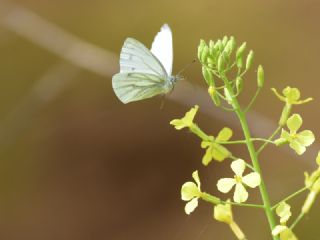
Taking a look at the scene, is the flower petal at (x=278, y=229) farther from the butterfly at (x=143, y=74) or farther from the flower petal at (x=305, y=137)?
the butterfly at (x=143, y=74)

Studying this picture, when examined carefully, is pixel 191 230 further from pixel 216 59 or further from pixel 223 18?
pixel 216 59

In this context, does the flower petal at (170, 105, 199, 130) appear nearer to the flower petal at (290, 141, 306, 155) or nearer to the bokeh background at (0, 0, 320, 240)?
Result: the flower petal at (290, 141, 306, 155)

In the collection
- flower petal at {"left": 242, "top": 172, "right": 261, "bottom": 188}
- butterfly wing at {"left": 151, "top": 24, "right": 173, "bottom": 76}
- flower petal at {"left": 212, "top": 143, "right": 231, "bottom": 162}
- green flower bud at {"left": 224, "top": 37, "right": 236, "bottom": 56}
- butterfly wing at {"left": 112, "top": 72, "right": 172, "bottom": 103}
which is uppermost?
→ butterfly wing at {"left": 151, "top": 24, "right": 173, "bottom": 76}

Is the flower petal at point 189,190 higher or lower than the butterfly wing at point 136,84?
lower

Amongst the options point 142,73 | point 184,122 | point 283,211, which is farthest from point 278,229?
point 142,73

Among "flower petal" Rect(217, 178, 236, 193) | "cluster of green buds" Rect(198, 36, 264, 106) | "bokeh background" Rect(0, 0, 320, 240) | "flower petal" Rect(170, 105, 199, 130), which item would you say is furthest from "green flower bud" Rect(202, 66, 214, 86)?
"bokeh background" Rect(0, 0, 320, 240)

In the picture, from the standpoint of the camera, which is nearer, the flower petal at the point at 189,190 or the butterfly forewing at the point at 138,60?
the flower petal at the point at 189,190

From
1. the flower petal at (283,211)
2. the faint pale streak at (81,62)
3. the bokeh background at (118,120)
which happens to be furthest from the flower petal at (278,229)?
the bokeh background at (118,120)

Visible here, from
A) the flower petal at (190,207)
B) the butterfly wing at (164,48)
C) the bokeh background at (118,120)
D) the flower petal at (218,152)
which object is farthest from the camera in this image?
the bokeh background at (118,120)

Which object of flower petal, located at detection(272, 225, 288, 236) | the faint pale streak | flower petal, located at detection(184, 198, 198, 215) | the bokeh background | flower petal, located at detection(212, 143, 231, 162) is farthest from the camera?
the bokeh background
